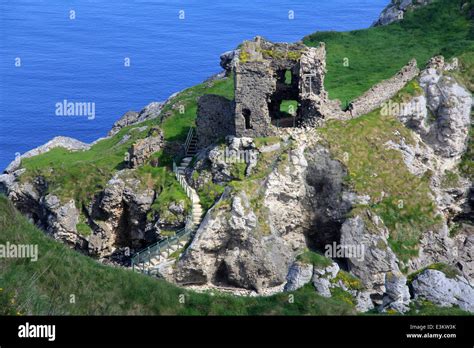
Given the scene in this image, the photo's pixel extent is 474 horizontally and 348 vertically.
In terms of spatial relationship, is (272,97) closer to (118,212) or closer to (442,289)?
(118,212)

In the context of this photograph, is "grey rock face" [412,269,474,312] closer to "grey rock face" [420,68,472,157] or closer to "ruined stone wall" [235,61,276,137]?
Result: "ruined stone wall" [235,61,276,137]

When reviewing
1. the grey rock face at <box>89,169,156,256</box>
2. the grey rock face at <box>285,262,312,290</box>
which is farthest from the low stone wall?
the grey rock face at <box>285,262,312,290</box>

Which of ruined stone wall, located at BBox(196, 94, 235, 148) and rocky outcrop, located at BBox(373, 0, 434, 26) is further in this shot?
rocky outcrop, located at BBox(373, 0, 434, 26)

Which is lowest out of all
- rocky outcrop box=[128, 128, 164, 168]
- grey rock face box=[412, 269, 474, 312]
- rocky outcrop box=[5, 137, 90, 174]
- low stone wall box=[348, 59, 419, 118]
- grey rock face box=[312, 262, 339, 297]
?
grey rock face box=[412, 269, 474, 312]

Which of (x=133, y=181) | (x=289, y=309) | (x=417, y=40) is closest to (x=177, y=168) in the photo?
(x=133, y=181)

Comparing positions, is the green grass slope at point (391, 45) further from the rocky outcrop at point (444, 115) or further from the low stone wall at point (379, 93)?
the rocky outcrop at point (444, 115)

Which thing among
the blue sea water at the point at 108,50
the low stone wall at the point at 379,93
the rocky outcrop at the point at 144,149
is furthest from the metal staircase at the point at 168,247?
the blue sea water at the point at 108,50
